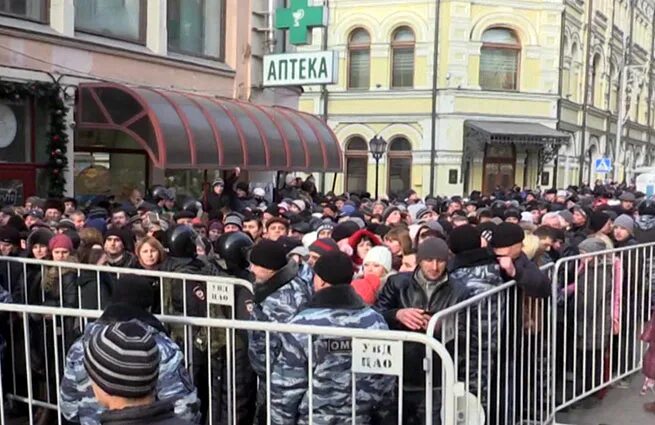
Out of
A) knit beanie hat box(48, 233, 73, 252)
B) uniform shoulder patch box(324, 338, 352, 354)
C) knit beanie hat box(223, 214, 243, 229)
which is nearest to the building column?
knit beanie hat box(223, 214, 243, 229)

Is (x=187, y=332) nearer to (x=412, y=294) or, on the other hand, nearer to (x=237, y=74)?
(x=412, y=294)

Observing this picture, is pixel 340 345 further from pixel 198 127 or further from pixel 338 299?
pixel 198 127

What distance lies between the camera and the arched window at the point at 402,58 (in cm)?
3191

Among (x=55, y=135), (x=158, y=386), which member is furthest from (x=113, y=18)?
(x=158, y=386)

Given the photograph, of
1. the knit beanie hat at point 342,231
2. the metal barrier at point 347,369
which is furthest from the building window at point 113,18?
the metal barrier at point 347,369

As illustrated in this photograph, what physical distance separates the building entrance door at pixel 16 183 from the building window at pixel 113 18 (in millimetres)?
2998

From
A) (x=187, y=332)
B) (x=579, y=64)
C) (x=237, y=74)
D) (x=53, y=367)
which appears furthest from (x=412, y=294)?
(x=579, y=64)

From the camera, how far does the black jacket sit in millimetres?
2480

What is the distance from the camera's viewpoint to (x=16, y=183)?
44.4 feet

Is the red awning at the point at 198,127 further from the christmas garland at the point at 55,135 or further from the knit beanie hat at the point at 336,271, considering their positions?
the knit beanie hat at the point at 336,271

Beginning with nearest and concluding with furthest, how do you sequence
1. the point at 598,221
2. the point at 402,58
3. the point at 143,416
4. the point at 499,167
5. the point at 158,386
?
1. the point at 143,416
2. the point at 158,386
3. the point at 598,221
4. the point at 402,58
5. the point at 499,167

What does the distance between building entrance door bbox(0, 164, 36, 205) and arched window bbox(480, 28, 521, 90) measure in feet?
71.4

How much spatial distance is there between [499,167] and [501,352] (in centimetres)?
2788

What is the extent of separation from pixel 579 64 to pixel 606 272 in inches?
1226
